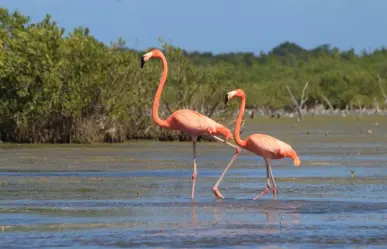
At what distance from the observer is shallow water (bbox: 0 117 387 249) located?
36.4 feet

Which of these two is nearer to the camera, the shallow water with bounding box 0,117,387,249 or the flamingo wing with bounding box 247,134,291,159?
the shallow water with bounding box 0,117,387,249

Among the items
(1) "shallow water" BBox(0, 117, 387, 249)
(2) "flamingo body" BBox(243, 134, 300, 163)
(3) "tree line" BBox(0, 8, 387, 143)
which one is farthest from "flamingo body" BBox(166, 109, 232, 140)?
(3) "tree line" BBox(0, 8, 387, 143)

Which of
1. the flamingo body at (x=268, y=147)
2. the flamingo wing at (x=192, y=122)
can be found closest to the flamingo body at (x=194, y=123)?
the flamingo wing at (x=192, y=122)

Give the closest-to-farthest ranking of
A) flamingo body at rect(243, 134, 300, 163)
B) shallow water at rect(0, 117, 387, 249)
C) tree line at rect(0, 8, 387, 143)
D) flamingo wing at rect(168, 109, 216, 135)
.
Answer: shallow water at rect(0, 117, 387, 249), flamingo body at rect(243, 134, 300, 163), flamingo wing at rect(168, 109, 216, 135), tree line at rect(0, 8, 387, 143)

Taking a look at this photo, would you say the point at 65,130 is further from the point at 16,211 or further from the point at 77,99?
the point at 16,211

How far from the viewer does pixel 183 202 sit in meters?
14.6

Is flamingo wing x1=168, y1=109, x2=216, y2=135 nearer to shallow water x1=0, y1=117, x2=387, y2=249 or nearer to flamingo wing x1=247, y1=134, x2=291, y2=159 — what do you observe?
shallow water x1=0, y1=117, x2=387, y2=249

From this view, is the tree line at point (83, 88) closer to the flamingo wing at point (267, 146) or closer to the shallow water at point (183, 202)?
the shallow water at point (183, 202)

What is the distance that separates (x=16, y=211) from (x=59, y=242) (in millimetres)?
2798

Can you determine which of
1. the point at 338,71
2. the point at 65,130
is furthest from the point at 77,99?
the point at 338,71

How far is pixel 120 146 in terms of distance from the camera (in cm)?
2995

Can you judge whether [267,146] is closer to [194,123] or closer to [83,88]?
[194,123]

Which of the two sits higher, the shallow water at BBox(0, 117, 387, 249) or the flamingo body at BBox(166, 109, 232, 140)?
the flamingo body at BBox(166, 109, 232, 140)

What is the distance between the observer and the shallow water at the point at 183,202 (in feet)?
36.4
